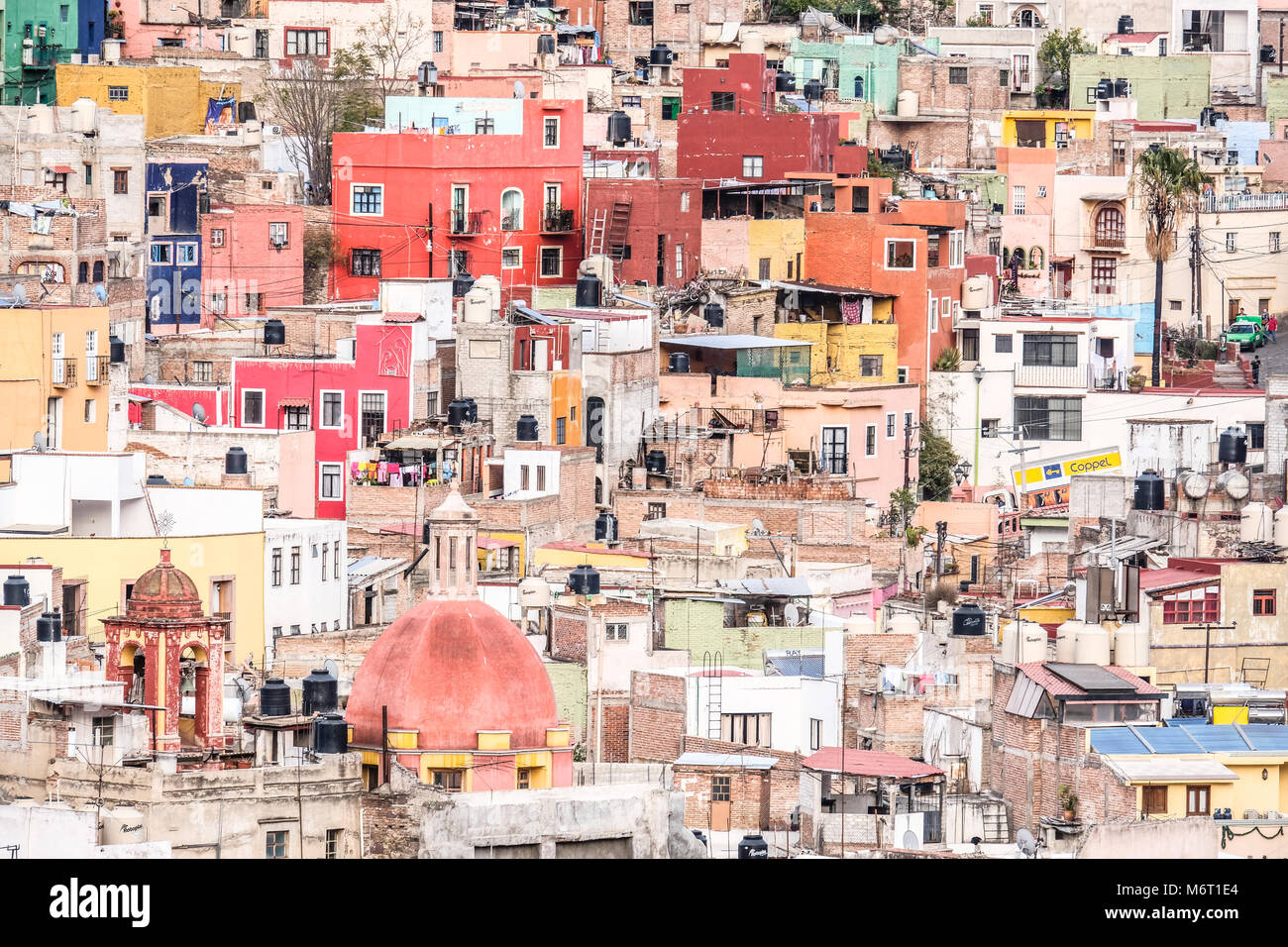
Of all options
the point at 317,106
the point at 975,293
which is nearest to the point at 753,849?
the point at 975,293

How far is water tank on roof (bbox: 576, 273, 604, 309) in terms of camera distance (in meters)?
69.6

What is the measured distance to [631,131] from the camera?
85188 millimetres

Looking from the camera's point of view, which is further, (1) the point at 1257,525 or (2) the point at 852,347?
(2) the point at 852,347

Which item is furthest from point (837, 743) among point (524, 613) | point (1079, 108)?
point (1079, 108)

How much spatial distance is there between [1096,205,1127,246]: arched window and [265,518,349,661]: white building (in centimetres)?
3469

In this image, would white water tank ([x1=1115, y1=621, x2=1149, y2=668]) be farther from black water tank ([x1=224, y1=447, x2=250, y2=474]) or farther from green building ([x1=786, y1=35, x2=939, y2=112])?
green building ([x1=786, y1=35, x2=939, y2=112])

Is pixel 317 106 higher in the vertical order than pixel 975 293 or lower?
higher

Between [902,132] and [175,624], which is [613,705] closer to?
[175,624]

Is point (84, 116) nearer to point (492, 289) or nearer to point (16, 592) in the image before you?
point (492, 289)

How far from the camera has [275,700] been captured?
38344 mm

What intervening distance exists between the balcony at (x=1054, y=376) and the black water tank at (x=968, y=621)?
2472 cm

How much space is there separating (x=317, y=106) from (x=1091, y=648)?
42581 millimetres

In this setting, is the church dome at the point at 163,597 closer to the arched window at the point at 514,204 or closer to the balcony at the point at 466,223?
the balcony at the point at 466,223

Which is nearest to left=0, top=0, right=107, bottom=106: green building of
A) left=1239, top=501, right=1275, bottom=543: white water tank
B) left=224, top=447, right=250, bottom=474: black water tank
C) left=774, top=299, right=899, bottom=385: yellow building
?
left=774, top=299, right=899, bottom=385: yellow building
